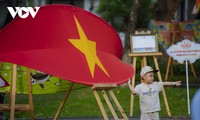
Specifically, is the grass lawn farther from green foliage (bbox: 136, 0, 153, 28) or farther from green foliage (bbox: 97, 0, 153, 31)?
green foliage (bbox: 136, 0, 153, 28)

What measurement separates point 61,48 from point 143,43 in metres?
3.86

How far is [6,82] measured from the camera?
9055mm

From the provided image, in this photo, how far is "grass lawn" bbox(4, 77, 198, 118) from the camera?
1055cm

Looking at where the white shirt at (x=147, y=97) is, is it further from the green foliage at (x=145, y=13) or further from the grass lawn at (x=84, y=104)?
the green foliage at (x=145, y=13)

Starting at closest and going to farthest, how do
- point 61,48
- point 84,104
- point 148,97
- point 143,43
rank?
1. point 61,48
2. point 148,97
3. point 143,43
4. point 84,104

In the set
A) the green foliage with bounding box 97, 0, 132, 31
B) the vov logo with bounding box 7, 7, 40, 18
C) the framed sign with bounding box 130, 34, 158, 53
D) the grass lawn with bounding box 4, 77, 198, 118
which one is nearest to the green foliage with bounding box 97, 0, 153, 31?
the green foliage with bounding box 97, 0, 132, 31

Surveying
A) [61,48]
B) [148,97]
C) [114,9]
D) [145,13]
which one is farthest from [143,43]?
[145,13]

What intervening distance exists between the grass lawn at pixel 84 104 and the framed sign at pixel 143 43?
126cm

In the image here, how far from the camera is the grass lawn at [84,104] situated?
415 inches

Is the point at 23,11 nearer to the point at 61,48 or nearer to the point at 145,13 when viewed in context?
the point at 61,48

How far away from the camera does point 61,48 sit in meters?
6.83

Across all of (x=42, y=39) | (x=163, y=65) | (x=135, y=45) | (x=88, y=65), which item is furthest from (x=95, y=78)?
(x=163, y=65)

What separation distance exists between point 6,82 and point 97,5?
21.4 meters

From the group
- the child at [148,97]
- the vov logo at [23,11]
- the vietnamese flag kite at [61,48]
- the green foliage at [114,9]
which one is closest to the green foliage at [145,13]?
the green foliage at [114,9]
